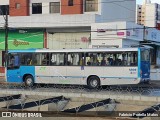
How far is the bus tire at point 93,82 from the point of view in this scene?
2583cm

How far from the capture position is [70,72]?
1048 inches

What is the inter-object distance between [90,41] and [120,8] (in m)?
11.2

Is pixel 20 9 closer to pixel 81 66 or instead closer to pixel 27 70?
pixel 27 70

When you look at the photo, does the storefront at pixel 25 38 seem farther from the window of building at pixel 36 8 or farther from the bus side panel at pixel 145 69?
the bus side panel at pixel 145 69

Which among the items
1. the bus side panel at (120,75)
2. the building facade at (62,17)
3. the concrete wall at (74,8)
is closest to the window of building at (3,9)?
the building facade at (62,17)

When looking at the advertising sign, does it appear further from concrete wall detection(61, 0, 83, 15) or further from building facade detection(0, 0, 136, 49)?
concrete wall detection(61, 0, 83, 15)

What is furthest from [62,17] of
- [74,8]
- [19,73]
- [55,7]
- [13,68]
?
[19,73]

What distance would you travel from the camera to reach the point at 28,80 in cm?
2833

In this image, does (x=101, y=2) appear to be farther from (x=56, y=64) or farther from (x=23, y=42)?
(x=56, y=64)

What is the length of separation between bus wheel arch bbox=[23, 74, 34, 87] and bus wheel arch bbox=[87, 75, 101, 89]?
4.48 m

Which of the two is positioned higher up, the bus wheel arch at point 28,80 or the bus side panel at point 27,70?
the bus side panel at point 27,70

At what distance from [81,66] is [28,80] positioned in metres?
4.47

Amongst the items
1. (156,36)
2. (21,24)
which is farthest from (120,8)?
(21,24)

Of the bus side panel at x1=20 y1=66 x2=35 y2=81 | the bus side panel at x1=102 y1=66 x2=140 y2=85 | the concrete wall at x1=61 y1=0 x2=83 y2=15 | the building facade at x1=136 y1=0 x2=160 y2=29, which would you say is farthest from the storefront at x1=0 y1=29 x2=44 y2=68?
the building facade at x1=136 y1=0 x2=160 y2=29
